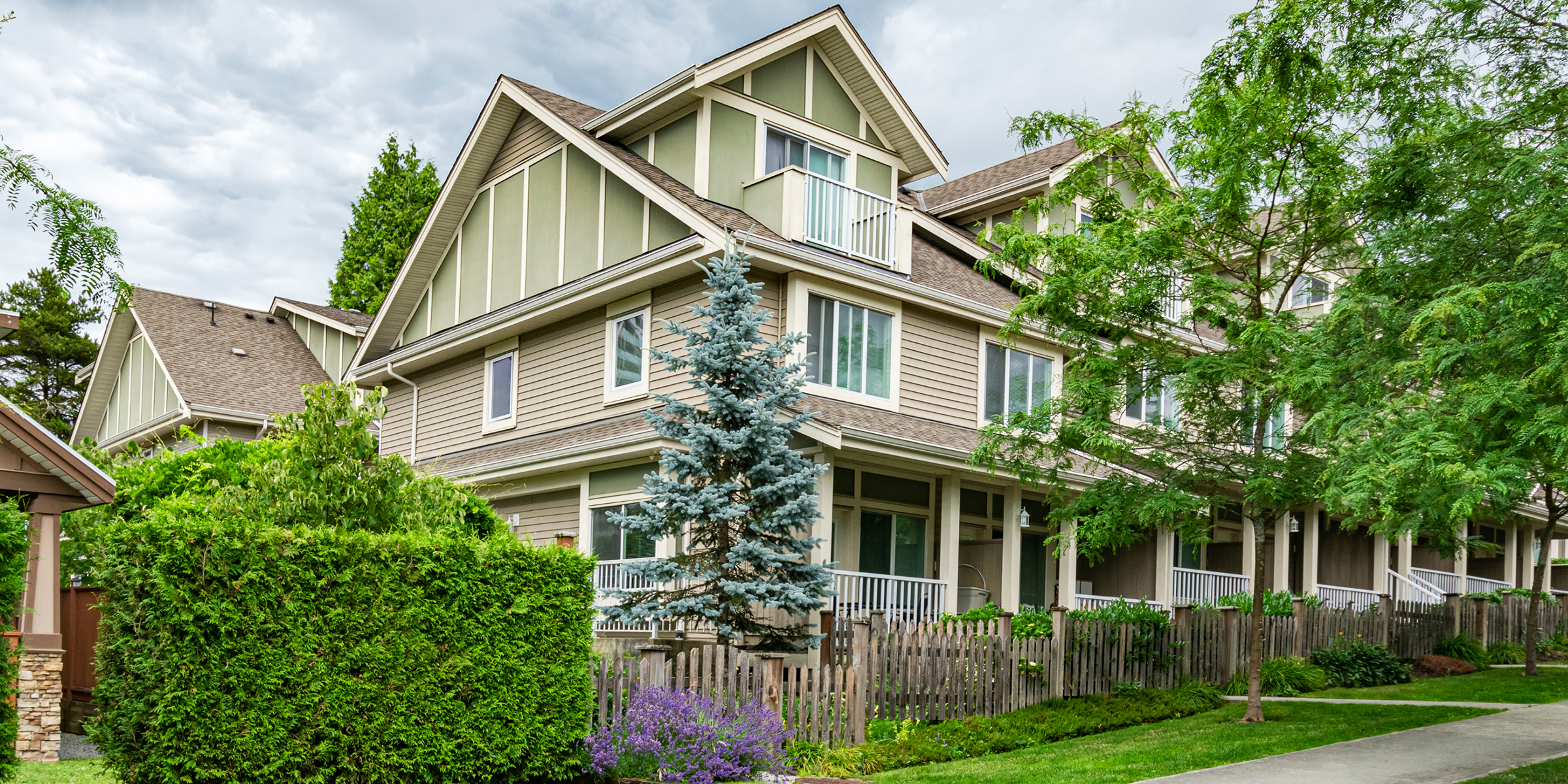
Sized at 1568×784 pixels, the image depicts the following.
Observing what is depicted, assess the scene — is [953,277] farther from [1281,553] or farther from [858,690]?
[858,690]

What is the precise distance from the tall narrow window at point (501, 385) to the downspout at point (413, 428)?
3.03m

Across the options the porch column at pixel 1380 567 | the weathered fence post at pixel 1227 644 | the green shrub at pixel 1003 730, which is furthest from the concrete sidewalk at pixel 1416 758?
the porch column at pixel 1380 567

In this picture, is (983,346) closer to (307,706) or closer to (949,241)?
(949,241)

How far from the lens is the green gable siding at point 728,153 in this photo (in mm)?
19516

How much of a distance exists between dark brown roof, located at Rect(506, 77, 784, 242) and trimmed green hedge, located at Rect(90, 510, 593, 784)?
8187 mm

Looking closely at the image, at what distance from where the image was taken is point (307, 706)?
907 centimetres

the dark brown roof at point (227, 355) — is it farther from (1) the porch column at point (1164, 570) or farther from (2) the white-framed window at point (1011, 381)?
(1) the porch column at point (1164, 570)

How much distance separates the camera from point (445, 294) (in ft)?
79.3

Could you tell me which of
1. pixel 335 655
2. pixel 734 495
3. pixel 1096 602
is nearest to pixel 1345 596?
pixel 1096 602

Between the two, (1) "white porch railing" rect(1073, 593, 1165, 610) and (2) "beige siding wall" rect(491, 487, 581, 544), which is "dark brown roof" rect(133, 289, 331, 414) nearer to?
(2) "beige siding wall" rect(491, 487, 581, 544)

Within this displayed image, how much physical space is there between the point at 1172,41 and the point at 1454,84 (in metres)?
3.60

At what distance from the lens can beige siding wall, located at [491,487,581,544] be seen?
795 inches

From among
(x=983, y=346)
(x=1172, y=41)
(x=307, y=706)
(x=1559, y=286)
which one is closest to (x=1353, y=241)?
(x=1172, y=41)

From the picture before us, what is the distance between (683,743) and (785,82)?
12.6 m
